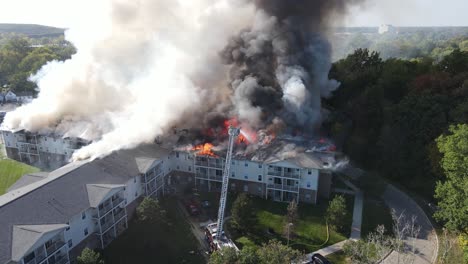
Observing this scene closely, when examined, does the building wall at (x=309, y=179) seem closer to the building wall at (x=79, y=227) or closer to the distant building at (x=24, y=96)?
the building wall at (x=79, y=227)

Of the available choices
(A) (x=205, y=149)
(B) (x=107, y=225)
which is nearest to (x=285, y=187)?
(A) (x=205, y=149)

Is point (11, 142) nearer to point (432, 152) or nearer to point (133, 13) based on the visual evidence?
point (133, 13)

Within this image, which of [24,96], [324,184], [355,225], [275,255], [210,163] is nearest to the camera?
[275,255]

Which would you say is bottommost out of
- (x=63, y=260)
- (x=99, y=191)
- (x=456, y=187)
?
(x=63, y=260)

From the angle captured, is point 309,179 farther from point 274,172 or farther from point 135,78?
point 135,78

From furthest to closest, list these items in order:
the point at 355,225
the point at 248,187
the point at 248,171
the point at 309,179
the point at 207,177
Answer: the point at 207,177 < the point at 248,187 < the point at 248,171 < the point at 309,179 < the point at 355,225

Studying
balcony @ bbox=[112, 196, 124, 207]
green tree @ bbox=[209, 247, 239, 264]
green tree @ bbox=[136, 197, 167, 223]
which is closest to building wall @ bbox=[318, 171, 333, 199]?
green tree @ bbox=[209, 247, 239, 264]
